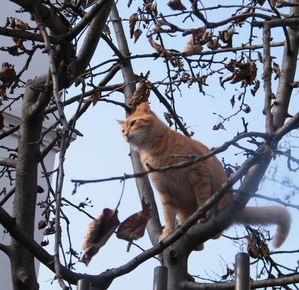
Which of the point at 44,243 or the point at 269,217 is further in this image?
the point at 269,217

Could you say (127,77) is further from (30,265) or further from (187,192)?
(30,265)

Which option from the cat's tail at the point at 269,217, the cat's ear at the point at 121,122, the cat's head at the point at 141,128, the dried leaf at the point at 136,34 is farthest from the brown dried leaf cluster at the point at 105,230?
the cat's ear at the point at 121,122

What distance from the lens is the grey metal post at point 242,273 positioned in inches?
64.8

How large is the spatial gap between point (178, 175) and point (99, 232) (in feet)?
6.07

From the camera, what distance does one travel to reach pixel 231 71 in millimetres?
3016

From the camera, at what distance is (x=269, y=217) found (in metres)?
3.53

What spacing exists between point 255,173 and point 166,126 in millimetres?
1811

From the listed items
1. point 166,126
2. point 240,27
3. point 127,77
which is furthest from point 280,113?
point 166,126

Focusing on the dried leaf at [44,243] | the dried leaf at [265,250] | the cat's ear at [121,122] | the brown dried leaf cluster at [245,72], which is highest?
the cat's ear at [121,122]

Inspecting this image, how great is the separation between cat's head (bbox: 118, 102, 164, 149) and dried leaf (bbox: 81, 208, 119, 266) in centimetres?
203

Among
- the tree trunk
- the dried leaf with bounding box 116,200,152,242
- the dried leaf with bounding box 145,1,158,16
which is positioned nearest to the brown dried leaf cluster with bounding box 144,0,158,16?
the dried leaf with bounding box 145,1,158,16

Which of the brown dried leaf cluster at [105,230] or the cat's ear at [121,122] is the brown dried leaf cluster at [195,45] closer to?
the brown dried leaf cluster at [105,230]

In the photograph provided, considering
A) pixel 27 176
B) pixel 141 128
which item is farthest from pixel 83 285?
pixel 141 128

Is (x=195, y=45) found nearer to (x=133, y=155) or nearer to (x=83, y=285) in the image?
(x=133, y=155)
